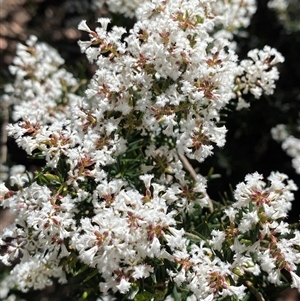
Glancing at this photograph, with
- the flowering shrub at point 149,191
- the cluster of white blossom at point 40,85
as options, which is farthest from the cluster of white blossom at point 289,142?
the cluster of white blossom at point 40,85

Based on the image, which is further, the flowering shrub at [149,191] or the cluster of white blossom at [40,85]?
the cluster of white blossom at [40,85]

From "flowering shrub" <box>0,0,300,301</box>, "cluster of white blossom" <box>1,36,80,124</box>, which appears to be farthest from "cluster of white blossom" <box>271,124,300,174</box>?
"cluster of white blossom" <box>1,36,80,124</box>

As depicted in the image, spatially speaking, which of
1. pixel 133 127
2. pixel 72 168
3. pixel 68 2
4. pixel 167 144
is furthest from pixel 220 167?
pixel 68 2

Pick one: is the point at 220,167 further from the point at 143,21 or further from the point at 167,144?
the point at 143,21

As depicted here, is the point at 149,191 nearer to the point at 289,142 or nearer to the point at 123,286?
the point at 123,286

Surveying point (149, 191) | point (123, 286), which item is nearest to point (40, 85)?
point (149, 191)

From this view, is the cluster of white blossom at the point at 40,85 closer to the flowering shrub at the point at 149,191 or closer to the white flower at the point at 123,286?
the flowering shrub at the point at 149,191

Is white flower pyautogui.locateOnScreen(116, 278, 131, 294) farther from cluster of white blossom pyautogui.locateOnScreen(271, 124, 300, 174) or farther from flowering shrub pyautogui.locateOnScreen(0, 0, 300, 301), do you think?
cluster of white blossom pyautogui.locateOnScreen(271, 124, 300, 174)
